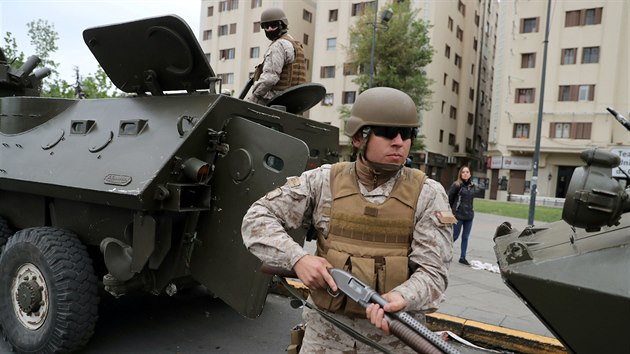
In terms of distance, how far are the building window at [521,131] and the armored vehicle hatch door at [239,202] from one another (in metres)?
31.2

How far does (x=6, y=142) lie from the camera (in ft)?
14.1

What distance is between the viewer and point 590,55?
29047mm

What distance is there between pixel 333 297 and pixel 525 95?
32.2 meters

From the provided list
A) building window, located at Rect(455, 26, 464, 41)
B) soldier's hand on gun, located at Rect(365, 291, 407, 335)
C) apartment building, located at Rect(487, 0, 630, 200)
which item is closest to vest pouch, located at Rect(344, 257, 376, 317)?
soldier's hand on gun, located at Rect(365, 291, 407, 335)

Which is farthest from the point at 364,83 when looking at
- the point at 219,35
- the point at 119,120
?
the point at 119,120

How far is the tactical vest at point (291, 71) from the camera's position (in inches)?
178

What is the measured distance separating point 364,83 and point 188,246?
864 inches

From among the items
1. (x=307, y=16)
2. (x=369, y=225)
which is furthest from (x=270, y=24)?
(x=307, y=16)

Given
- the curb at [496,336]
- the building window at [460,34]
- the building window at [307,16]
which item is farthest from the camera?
the building window at [307,16]

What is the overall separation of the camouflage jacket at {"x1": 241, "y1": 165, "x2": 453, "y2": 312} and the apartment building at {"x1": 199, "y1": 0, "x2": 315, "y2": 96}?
35765 millimetres

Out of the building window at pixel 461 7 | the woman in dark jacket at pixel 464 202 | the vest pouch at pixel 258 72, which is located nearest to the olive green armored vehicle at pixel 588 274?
the vest pouch at pixel 258 72

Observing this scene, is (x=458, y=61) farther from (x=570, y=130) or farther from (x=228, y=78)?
(x=228, y=78)

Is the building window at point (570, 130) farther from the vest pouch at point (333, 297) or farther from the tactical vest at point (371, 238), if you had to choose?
the vest pouch at point (333, 297)

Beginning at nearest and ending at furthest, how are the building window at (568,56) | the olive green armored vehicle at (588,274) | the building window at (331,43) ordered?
the olive green armored vehicle at (588,274), the building window at (568,56), the building window at (331,43)
